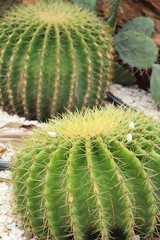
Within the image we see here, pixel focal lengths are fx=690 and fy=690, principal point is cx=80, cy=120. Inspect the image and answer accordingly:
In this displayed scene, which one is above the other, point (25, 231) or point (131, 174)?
point (131, 174)

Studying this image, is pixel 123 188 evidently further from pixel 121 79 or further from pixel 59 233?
pixel 121 79

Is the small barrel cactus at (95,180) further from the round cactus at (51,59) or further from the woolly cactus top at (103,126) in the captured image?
the round cactus at (51,59)

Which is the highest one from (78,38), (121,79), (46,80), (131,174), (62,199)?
(131,174)

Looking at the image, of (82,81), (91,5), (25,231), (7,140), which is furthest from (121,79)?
(25,231)

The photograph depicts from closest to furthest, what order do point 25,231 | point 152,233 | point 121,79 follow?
point 152,233, point 25,231, point 121,79

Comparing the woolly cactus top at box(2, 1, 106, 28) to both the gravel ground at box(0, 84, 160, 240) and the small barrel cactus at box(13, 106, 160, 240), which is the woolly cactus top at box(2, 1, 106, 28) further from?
the small barrel cactus at box(13, 106, 160, 240)

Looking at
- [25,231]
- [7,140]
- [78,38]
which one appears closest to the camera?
[25,231]

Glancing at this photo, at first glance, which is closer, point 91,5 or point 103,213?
point 103,213
